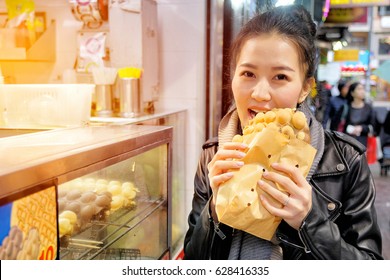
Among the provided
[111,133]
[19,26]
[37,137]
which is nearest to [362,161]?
[111,133]

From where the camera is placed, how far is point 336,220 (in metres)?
1.05

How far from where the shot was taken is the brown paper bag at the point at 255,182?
2.93ft

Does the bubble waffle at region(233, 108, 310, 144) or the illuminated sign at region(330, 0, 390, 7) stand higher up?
the illuminated sign at region(330, 0, 390, 7)

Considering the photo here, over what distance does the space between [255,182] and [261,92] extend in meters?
0.20

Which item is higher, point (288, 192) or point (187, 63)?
point (187, 63)

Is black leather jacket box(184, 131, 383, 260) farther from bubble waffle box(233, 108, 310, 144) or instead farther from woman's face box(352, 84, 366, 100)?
woman's face box(352, 84, 366, 100)

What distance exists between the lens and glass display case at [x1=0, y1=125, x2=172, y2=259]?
931 mm

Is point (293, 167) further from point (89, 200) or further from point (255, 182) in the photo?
point (89, 200)

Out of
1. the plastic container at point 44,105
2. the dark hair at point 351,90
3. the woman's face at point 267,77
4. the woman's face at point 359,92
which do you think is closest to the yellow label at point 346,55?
the dark hair at point 351,90

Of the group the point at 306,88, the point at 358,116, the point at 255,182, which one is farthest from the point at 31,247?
the point at 358,116

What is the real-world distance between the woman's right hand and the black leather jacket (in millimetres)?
142

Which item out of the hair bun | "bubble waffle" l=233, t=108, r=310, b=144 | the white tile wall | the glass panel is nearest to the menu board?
the glass panel
